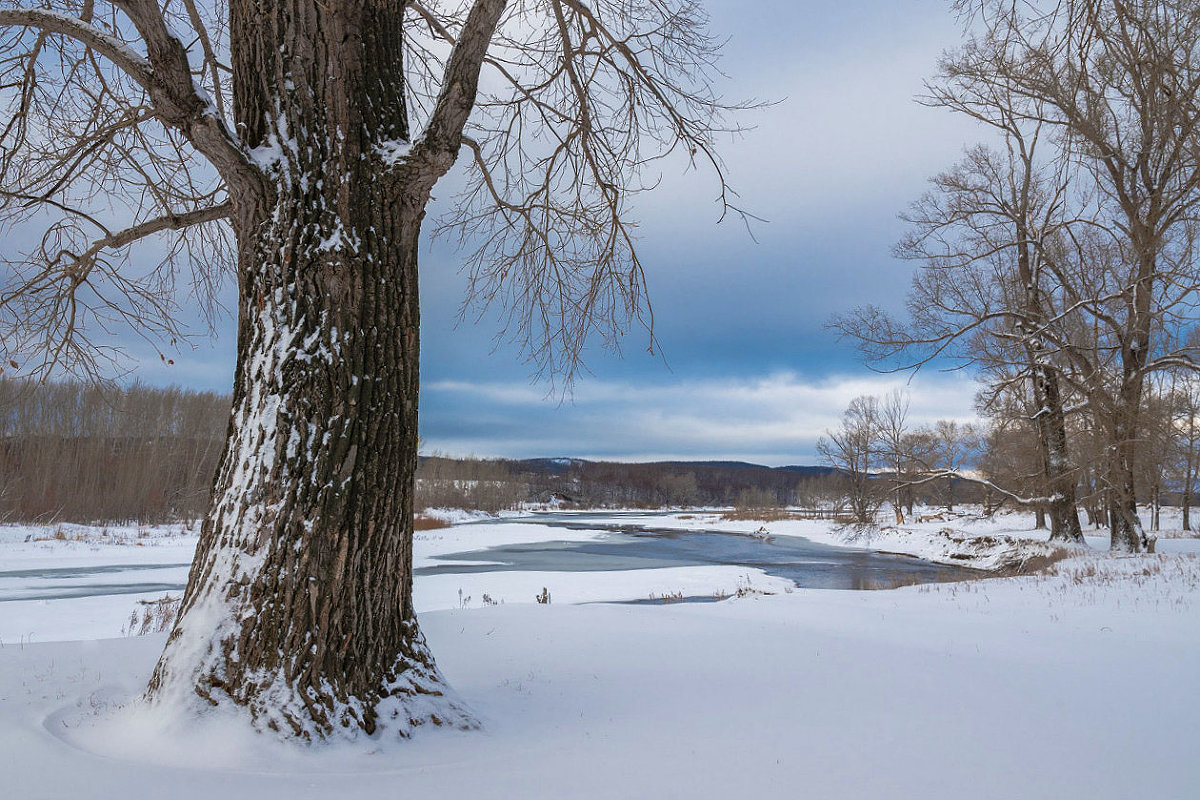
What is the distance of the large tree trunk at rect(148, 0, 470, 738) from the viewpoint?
9.34 ft

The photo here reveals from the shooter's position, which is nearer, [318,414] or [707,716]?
[318,414]

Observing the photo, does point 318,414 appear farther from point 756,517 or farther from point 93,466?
point 756,517

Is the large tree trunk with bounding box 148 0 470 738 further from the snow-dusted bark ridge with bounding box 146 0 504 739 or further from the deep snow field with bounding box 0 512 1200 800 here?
the deep snow field with bounding box 0 512 1200 800

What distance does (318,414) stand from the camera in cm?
298

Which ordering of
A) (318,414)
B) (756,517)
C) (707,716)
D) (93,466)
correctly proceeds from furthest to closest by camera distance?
(756,517)
(93,466)
(707,716)
(318,414)

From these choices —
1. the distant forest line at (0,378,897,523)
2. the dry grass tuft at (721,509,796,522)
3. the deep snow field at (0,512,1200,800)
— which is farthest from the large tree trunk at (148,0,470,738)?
the dry grass tuft at (721,509,796,522)

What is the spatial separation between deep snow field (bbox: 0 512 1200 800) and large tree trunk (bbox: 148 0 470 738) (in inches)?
9.8

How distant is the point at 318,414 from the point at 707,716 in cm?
237

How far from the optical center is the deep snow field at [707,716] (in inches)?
98.2

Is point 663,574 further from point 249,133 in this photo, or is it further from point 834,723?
point 249,133

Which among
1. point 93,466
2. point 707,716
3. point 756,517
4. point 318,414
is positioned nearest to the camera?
point 318,414

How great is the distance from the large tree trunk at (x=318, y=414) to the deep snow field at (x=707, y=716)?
0.25 meters

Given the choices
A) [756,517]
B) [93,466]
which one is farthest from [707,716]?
[756,517]

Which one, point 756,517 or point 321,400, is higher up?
point 321,400
